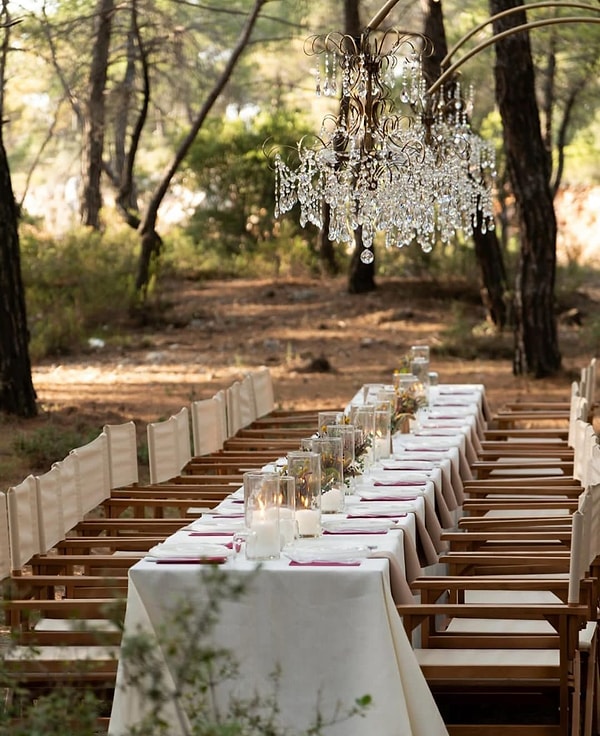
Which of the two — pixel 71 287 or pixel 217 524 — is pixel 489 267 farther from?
pixel 217 524

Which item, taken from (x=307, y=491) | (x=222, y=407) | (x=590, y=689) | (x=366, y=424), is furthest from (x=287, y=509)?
(x=222, y=407)

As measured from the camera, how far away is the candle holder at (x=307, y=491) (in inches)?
178

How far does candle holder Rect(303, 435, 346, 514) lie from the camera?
4.96 m

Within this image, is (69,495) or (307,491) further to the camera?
(69,495)

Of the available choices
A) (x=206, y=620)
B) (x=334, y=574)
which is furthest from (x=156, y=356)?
(x=206, y=620)

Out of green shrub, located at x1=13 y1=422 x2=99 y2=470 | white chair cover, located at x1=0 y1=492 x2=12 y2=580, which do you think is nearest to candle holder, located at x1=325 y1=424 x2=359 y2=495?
white chair cover, located at x1=0 y1=492 x2=12 y2=580

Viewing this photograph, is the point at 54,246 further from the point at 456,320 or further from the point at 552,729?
the point at 552,729

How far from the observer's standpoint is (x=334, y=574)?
3967 mm

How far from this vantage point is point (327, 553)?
4.13 meters

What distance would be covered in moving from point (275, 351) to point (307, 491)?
11.3m

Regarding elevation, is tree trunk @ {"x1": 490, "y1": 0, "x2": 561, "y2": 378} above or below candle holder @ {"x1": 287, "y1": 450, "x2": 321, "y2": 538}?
above

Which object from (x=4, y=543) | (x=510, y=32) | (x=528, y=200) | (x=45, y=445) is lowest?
(x=45, y=445)

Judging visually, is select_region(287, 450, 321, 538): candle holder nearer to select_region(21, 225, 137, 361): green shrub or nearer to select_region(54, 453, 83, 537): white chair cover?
select_region(54, 453, 83, 537): white chair cover

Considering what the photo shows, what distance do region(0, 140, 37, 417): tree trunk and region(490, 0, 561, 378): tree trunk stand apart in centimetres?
501
